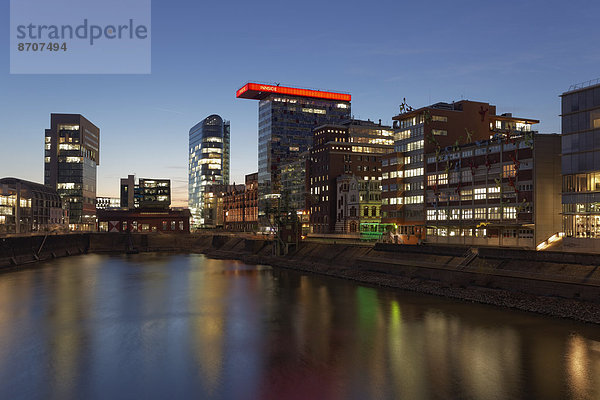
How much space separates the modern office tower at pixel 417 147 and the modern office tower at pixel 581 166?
34413 millimetres

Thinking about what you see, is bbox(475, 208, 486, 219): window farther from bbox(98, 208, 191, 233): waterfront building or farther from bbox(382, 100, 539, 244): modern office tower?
bbox(98, 208, 191, 233): waterfront building

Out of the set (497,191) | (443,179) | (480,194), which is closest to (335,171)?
(443,179)

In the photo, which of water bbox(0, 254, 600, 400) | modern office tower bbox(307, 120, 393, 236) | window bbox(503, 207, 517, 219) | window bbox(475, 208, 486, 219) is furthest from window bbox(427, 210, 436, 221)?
water bbox(0, 254, 600, 400)

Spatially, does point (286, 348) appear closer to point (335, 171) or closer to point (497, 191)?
point (497, 191)

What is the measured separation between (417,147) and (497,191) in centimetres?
2616

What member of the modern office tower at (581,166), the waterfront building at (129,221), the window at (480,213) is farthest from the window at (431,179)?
the waterfront building at (129,221)

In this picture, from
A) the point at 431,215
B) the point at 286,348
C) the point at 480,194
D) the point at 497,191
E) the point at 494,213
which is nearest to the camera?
the point at 286,348

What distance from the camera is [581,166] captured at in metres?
69.5

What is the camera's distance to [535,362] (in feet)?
120

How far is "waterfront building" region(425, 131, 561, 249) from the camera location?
83.8m

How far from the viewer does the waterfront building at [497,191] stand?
83.8 meters

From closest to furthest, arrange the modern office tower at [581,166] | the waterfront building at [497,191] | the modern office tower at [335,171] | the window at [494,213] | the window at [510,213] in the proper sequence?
1. the modern office tower at [581,166]
2. the waterfront building at [497,191]
3. the window at [510,213]
4. the window at [494,213]
5. the modern office tower at [335,171]

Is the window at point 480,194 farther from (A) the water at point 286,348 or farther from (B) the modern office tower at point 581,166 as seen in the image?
(A) the water at point 286,348

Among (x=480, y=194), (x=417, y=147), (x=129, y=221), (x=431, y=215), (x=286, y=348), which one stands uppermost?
(x=417, y=147)
